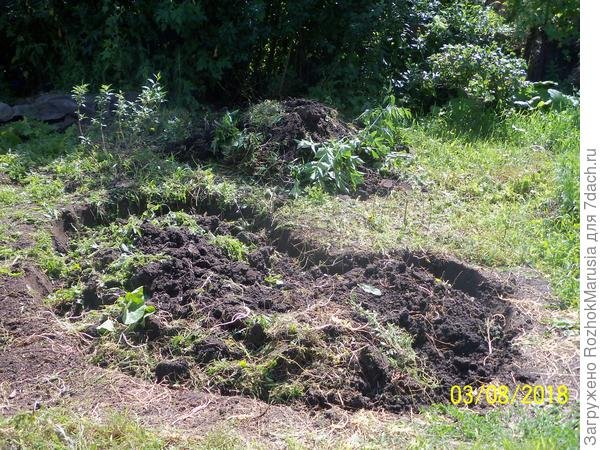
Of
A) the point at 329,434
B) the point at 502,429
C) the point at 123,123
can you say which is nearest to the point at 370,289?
the point at 329,434

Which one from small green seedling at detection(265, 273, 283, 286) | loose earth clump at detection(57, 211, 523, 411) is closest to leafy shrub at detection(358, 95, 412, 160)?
loose earth clump at detection(57, 211, 523, 411)

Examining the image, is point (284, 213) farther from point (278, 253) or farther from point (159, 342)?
point (159, 342)

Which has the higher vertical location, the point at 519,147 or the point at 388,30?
the point at 388,30

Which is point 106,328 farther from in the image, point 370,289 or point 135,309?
point 370,289

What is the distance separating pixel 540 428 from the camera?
4.05m

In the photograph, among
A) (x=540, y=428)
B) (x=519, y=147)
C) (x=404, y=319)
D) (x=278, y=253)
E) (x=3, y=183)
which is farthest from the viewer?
(x=519, y=147)

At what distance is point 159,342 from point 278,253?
52.2 inches

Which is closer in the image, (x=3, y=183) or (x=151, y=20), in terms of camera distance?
(x=3, y=183)

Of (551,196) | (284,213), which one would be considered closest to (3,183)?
(284,213)
